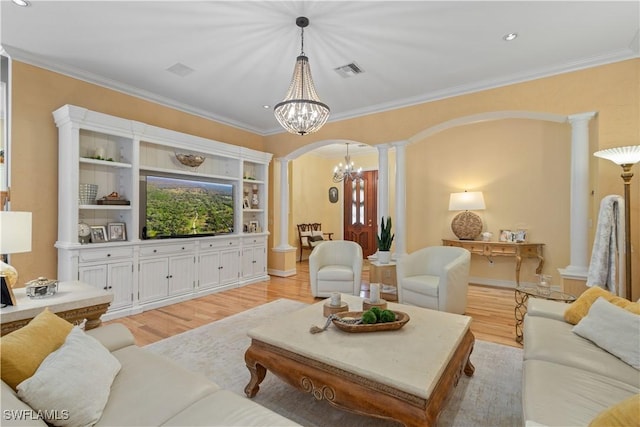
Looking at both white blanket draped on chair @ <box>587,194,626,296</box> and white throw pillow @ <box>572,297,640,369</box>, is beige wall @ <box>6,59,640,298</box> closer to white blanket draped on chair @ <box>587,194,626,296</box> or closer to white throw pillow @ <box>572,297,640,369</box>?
white blanket draped on chair @ <box>587,194,626,296</box>

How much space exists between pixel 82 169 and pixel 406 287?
4346 millimetres

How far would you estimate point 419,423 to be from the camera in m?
1.45

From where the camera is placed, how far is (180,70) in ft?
12.2

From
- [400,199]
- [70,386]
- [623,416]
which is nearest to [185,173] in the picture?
[400,199]

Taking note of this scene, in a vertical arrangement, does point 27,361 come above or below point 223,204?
below

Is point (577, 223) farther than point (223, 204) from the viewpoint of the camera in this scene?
No

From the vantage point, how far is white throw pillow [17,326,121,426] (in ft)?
3.76

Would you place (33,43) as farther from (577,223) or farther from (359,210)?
(359,210)

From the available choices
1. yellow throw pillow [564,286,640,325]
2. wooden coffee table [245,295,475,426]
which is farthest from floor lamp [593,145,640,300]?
wooden coffee table [245,295,475,426]

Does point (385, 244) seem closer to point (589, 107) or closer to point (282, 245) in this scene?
point (282, 245)

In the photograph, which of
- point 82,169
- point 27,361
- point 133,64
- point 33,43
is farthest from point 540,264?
point 33,43

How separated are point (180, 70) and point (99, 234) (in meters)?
2.27

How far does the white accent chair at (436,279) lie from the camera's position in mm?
3523

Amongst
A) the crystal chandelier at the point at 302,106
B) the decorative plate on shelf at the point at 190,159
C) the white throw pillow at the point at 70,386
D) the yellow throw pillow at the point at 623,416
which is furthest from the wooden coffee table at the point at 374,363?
the decorative plate on shelf at the point at 190,159
